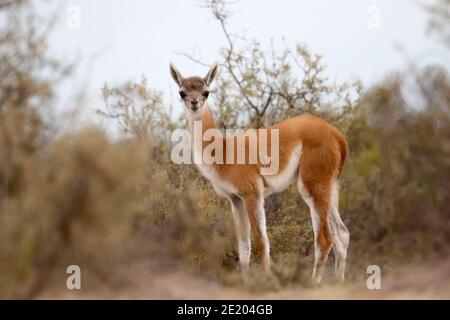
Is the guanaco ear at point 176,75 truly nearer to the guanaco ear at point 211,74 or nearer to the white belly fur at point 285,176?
the guanaco ear at point 211,74

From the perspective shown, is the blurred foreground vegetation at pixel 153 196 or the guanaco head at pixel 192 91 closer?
the blurred foreground vegetation at pixel 153 196

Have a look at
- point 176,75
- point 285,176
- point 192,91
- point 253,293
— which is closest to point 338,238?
point 285,176

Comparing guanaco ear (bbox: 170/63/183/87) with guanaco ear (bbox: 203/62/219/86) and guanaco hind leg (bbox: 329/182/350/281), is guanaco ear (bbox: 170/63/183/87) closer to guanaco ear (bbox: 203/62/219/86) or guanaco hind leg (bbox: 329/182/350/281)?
guanaco ear (bbox: 203/62/219/86)

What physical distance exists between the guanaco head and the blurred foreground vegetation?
908mm

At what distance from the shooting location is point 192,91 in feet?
37.1

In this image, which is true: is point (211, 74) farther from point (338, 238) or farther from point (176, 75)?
point (338, 238)

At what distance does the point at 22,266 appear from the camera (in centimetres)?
779

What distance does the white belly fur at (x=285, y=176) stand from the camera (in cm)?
1158

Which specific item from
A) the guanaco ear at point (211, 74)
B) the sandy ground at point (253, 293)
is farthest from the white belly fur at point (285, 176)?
the sandy ground at point (253, 293)

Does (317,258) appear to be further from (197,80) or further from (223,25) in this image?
(223,25)

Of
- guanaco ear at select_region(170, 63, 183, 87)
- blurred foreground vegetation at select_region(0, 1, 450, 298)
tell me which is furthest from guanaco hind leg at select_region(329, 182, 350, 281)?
guanaco ear at select_region(170, 63, 183, 87)

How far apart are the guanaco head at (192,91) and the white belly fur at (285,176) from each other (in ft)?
4.79

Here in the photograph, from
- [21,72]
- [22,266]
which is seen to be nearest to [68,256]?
[22,266]

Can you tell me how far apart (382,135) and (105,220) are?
4.54 m
